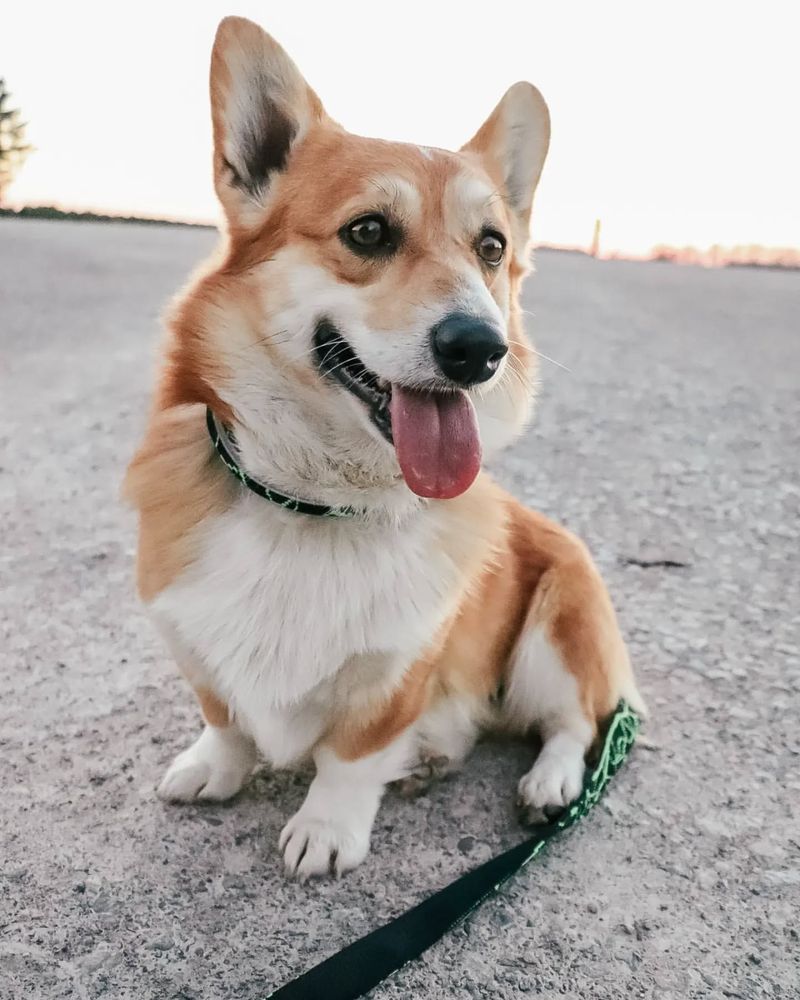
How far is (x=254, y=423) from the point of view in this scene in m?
1.83

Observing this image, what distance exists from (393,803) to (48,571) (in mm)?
1682

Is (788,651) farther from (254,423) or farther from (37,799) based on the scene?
(37,799)

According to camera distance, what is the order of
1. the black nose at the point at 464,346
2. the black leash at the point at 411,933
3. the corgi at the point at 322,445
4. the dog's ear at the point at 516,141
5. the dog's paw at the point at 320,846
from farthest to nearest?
the dog's ear at the point at 516,141 < the dog's paw at the point at 320,846 < the corgi at the point at 322,445 < the black nose at the point at 464,346 < the black leash at the point at 411,933

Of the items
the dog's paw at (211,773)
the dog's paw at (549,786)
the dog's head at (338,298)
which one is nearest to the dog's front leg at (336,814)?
the dog's paw at (211,773)

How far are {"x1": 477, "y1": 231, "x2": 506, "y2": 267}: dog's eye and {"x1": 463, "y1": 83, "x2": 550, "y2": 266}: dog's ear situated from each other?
206 mm

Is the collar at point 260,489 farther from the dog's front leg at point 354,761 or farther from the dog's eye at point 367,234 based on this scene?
the dog's eye at point 367,234

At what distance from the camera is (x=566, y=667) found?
2.28 metres

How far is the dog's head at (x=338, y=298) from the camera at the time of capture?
5.70 ft

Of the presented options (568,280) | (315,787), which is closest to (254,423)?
(315,787)

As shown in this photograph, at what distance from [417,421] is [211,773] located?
3.30ft

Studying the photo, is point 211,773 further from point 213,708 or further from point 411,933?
point 411,933

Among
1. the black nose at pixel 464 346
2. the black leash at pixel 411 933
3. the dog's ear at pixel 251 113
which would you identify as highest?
the dog's ear at pixel 251 113

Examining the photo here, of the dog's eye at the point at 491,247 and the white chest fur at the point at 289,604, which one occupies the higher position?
the dog's eye at the point at 491,247

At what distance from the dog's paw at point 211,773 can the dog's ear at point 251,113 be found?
119 centimetres
